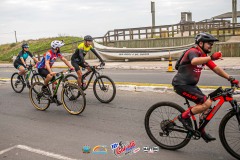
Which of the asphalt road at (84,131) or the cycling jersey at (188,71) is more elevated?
the cycling jersey at (188,71)


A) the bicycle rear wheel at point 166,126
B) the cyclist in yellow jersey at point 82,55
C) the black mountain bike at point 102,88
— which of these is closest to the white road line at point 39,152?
the bicycle rear wheel at point 166,126

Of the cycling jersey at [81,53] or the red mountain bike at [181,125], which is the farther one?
the cycling jersey at [81,53]

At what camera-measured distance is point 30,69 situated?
10.8m

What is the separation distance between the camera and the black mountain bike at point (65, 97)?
7414 mm

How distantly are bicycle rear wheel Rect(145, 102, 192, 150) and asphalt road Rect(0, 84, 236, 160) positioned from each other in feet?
0.57

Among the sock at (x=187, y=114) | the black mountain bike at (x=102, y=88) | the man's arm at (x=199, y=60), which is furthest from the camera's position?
the black mountain bike at (x=102, y=88)

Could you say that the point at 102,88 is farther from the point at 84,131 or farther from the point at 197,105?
the point at 197,105

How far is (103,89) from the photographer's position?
8758 mm

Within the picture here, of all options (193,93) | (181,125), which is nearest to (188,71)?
(193,93)

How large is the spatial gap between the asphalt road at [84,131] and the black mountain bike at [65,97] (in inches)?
8.1

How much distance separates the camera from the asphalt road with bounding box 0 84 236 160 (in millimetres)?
4840

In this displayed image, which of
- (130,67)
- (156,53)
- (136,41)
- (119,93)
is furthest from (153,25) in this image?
(119,93)

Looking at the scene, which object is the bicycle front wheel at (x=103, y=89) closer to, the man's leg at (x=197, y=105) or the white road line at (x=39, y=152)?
the white road line at (x=39, y=152)

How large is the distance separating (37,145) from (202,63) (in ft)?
11.4
